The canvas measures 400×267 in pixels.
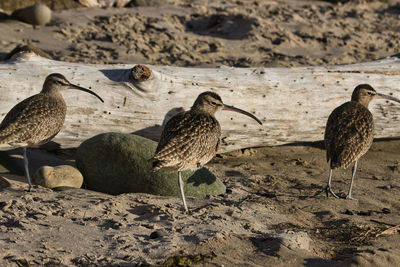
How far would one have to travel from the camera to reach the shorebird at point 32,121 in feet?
22.1

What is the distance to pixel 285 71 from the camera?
9.31m

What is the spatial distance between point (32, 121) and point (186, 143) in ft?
6.32

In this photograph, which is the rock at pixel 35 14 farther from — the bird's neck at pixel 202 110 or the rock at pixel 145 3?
the bird's neck at pixel 202 110

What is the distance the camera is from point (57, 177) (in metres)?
7.17

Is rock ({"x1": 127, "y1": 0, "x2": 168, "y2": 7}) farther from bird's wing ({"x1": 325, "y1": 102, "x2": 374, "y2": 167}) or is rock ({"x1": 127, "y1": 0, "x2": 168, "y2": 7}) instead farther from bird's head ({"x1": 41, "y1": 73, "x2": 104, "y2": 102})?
bird's wing ({"x1": 325, "y1": 102, "x2": 374, "y2": 167})

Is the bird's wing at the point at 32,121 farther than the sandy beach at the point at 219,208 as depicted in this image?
Yes

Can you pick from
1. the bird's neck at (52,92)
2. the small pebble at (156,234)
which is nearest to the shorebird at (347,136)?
the small pebble at (156,234)

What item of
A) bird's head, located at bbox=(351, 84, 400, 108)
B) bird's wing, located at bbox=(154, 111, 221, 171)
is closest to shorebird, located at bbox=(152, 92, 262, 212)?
bird's wing, located at bbox=(154, 111, 221, 171)

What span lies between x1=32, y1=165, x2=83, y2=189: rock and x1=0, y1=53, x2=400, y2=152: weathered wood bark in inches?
41.0

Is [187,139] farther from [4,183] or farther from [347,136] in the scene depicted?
[4,183]

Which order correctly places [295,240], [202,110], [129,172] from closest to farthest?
[295,240]
[202,110]
[129,172]

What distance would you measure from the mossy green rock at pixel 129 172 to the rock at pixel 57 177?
0.95ft

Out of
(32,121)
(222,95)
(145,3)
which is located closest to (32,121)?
(32,121)

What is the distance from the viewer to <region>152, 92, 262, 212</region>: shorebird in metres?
6.16
